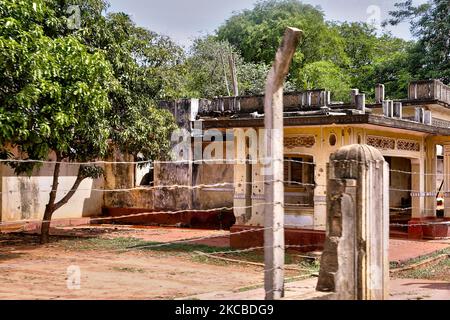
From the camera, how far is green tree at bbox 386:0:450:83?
25219 mm

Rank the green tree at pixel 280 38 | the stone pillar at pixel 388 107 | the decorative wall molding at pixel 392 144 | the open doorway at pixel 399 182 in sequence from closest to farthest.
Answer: the decorative wall molding at pixel 392 144
the stone pillar at pixel 388 107
the open doorway at pixel 399 182
the green tree at pixel 280 38

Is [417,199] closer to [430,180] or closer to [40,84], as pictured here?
[430,180]

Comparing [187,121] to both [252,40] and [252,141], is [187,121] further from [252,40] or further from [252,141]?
[252,40]

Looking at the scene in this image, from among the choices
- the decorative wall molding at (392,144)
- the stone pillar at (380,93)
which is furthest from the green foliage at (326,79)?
the decorative wall molding at (392,144)

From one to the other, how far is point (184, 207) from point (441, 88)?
913 centimetres

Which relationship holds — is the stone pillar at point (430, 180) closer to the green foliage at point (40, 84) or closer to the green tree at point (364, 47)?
the green foliage at point (40, 84)

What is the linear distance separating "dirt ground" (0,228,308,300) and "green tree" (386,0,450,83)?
1577 centimetres

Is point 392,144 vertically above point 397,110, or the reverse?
point 397,110

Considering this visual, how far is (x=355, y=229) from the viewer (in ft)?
19.3

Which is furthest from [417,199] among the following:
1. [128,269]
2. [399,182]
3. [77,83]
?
[77,83]

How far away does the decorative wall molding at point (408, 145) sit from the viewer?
14.4m

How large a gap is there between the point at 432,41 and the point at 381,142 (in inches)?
565

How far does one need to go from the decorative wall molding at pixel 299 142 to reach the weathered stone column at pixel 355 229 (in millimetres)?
6467
